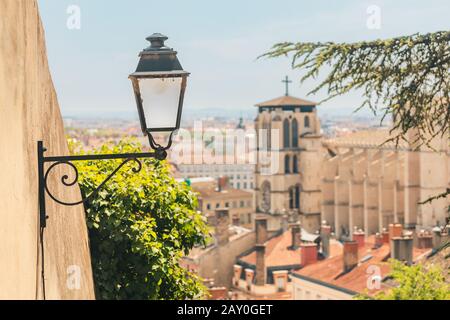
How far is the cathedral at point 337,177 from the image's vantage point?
56.2 metres

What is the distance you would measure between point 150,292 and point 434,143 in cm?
4657

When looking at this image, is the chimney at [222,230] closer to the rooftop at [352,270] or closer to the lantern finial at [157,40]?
the rooftop at [352,270]

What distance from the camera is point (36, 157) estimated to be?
478 cm

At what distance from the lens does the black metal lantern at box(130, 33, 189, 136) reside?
493cm

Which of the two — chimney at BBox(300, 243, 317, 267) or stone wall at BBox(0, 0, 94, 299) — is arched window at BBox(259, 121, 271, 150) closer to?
chimney at BBox(300, 243, 317, 267)

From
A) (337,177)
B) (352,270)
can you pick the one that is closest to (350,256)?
(352,270)

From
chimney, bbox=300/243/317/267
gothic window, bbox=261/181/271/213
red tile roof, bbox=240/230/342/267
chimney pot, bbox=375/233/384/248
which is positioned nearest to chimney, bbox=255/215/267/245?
red tile roof, bbox=240/230/342/267

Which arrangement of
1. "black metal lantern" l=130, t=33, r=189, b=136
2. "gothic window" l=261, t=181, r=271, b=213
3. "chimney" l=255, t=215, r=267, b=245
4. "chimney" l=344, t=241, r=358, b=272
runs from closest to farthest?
1. "black metal lantern" l=130, t=33, r=189, b=136
2. "chimney" l=344, t=241, r=358, b=272
3. "chimney" l=255, t=215, r=267, b=245
4. "gothic window" l=261, t=181, r=271, b=213

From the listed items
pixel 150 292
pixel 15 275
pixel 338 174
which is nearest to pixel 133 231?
pixel 150 292

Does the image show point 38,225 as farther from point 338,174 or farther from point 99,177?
point 338,174

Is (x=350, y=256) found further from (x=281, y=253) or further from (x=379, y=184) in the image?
(x=379, y=184)

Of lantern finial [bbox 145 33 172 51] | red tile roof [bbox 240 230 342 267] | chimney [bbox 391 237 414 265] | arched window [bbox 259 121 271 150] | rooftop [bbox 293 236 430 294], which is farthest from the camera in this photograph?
arched window [bbox 259 121 271 150]

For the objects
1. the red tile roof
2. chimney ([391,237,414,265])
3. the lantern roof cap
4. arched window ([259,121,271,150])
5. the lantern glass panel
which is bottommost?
the red tile roof

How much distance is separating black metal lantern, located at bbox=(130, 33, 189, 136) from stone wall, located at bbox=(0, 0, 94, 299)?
48 cm
